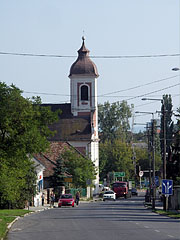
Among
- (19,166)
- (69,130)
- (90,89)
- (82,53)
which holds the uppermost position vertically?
(82,53)

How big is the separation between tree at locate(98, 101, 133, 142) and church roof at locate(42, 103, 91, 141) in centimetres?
3544

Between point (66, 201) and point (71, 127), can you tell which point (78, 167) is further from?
point (71, 127)

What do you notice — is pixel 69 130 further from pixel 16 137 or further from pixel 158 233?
pixel 158 233

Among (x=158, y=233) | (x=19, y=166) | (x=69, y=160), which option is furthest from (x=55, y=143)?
(x=158, y=233)

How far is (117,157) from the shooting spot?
118625 millimetres

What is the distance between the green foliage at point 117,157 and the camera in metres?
117

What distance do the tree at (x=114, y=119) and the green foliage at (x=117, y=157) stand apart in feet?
37.7

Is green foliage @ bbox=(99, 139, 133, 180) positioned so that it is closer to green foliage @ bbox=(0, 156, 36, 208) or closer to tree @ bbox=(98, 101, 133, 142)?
tree @ bbox=(98, 101, 133, 142)

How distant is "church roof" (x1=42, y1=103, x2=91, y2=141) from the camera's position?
95812 millimetres

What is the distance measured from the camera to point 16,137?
32.1 metres

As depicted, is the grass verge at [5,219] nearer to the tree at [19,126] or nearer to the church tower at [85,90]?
the tree at [19,126]

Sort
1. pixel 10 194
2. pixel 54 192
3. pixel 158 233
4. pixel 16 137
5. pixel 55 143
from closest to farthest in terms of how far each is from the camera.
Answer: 1. pixel 158 233
2. pixel 16 137
3. pixel 10 194
4. pixel 54 192
5. pixel 55 143

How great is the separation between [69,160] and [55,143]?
913 centimetres

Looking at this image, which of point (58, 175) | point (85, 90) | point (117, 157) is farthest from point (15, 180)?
point (117, 157)
